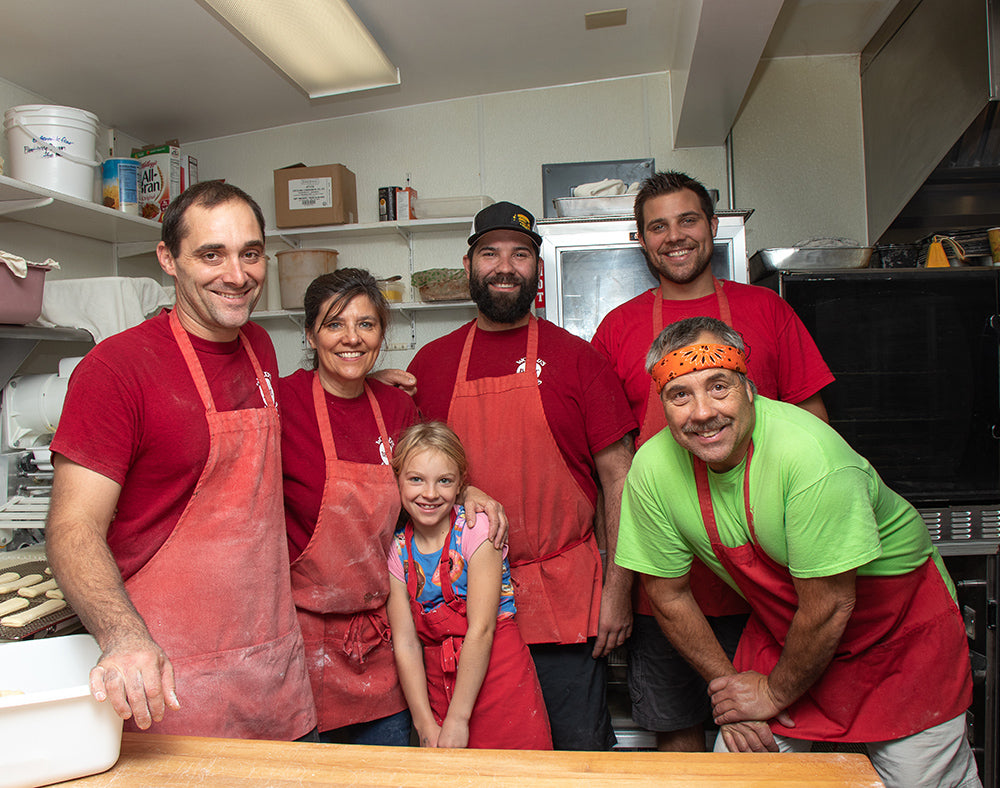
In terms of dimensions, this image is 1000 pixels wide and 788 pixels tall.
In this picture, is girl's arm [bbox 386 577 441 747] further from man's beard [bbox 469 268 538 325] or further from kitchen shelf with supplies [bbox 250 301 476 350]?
kitchen shelf with supplies [bbox 250 301 476 350]

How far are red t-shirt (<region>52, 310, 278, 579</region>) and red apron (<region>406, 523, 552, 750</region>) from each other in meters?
0.63

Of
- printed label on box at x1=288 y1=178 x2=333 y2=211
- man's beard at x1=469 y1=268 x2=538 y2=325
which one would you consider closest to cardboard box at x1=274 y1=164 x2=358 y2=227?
printed label on box at x1=288 y1=178 x2=333 y2=211

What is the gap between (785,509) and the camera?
4.56 ft

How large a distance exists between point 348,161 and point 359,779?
352 centimetres

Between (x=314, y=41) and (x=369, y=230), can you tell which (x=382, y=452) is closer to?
(x=314, y=41)

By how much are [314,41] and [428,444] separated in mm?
1663

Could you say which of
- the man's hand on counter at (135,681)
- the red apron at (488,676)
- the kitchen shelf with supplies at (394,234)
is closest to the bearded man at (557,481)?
the red apron at (488,676)

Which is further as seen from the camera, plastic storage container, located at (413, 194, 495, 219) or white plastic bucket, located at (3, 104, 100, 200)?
plastic storage container, located at (413, 194, 495, 219)

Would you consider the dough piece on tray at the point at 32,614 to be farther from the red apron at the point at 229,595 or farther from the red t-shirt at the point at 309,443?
the red t-shirt at the point at 309,443

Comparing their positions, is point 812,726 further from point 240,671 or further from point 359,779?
point 240,671

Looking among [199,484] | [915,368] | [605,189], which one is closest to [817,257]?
[915,368]

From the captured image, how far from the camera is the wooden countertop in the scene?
1068mm

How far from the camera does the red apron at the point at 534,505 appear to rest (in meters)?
1.89

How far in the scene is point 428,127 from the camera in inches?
153
